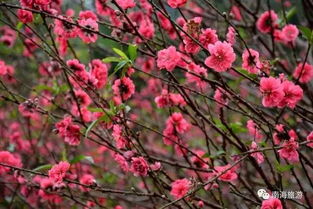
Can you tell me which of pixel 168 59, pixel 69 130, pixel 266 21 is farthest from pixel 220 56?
pixel 266 21

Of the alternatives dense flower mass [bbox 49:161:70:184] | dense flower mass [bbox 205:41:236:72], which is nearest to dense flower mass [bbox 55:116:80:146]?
dense flower mass [bbox 49:161:70:184]

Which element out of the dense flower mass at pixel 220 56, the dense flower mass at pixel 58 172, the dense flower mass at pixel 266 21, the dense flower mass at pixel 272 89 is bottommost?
the dense flower mass at pixel 58 172

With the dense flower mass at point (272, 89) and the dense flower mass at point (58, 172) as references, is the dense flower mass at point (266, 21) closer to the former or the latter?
the dense flower mass at point (272, 89)

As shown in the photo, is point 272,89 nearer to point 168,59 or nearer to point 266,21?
point 168,59

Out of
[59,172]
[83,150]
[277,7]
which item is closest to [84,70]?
[59,172]

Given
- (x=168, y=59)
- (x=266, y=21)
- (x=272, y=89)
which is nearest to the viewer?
(x=272, y=89)

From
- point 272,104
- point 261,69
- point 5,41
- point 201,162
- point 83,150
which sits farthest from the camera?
point 83,150

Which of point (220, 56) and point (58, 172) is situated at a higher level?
point (220, 56)

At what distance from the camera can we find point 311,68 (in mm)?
2531

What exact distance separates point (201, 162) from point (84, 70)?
94 cm

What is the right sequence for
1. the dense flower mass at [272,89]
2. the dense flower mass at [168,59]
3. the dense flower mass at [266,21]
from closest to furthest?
the dense flower mass at [272,89]
the dense flower mass at [168,59]
the dense flower mass at [266,21]

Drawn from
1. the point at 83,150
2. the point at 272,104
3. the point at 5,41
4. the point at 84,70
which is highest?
the point at 83,150

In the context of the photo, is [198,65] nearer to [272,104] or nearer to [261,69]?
[261,69]

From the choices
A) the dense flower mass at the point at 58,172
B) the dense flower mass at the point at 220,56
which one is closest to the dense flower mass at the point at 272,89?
the dense flower mass at the point at 220,56
